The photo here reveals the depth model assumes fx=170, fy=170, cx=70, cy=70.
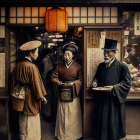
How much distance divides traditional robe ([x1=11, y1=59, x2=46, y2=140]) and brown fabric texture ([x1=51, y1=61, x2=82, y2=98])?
693 mm

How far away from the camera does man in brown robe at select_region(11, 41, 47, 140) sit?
15.2ft

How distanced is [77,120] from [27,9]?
12.3ft

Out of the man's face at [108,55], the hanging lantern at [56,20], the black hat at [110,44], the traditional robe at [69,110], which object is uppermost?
the hanging lantern at [56,20]

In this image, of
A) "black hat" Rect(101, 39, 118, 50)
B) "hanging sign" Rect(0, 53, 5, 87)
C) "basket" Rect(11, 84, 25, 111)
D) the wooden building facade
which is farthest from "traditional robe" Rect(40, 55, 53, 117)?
"black hat" Rect(101, 39, 118, 50)

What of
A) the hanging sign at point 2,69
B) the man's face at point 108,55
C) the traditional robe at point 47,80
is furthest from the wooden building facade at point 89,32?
the traditional robe at point 47,80

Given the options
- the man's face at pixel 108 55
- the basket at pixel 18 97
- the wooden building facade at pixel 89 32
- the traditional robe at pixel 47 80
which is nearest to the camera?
the basket at pixel 18 97

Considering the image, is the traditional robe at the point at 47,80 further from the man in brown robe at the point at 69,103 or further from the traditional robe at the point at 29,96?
the traditional robe at the point at 29,96

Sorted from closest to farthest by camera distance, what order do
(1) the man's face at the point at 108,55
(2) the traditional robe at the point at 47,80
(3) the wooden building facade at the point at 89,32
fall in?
1. (1) the man's face at the point at 108,55
2. (3) the wooden building facade at the point at 89,32
3. (2) the traditional robe at the point at 47,80

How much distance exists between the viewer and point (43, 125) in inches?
255

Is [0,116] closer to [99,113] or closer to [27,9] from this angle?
[99,113]

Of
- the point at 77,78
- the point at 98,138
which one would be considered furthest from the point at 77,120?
the point at 77,78

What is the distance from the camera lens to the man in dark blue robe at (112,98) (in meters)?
4.70

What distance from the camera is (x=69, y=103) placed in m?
5.23

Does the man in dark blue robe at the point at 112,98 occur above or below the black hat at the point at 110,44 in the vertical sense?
below
